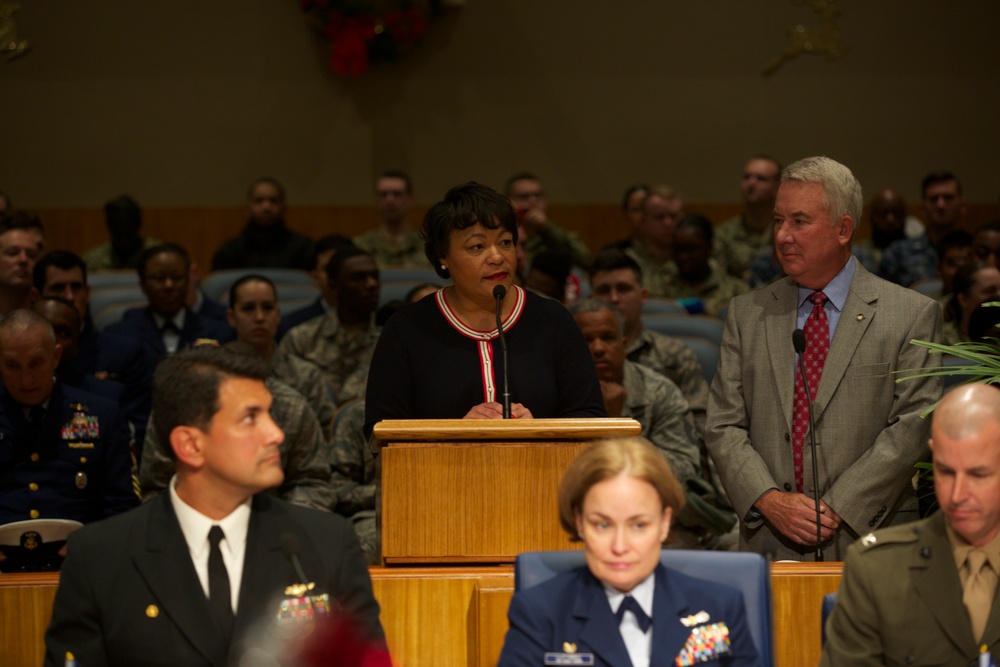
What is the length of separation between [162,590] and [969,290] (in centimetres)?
405

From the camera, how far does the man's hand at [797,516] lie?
3352mm

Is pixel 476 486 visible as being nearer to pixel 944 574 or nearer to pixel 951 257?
pixel 944 574

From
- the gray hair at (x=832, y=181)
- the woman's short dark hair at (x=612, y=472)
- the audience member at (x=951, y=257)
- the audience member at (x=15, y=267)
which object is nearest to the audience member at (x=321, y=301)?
the audience member at (x=15, y=267)

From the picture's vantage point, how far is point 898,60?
9.39 meters

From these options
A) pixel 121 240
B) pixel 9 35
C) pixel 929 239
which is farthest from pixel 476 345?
pixel 9 35

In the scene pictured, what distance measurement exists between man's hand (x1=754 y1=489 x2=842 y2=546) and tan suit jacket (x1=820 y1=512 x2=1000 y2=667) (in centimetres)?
79

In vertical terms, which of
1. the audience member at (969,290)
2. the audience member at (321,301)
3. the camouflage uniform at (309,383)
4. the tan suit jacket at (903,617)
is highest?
the audience member at (321,301)

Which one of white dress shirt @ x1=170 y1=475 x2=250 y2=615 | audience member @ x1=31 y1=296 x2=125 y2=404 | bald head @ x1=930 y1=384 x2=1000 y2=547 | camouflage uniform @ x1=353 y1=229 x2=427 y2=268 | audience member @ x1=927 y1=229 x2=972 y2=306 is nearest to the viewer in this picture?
bald head @ x1=930 y1=384 x2=1000 y2=547

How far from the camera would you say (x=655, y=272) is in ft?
24.9

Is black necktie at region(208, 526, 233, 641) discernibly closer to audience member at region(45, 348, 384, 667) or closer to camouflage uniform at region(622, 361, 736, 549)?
Answer: audience member at region(45, 348, 384, 667)

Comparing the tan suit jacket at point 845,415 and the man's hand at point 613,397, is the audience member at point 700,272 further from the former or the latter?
the tan suit jacket at point 845,415

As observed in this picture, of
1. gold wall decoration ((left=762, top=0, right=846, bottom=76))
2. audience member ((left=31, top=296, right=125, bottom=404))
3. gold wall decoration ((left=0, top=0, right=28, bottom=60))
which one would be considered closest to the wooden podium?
audience member ((left=31, top=296, right=125, bottom=404))

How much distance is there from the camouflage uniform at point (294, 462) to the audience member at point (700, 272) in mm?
2778

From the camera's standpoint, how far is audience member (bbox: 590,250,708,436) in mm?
5578
